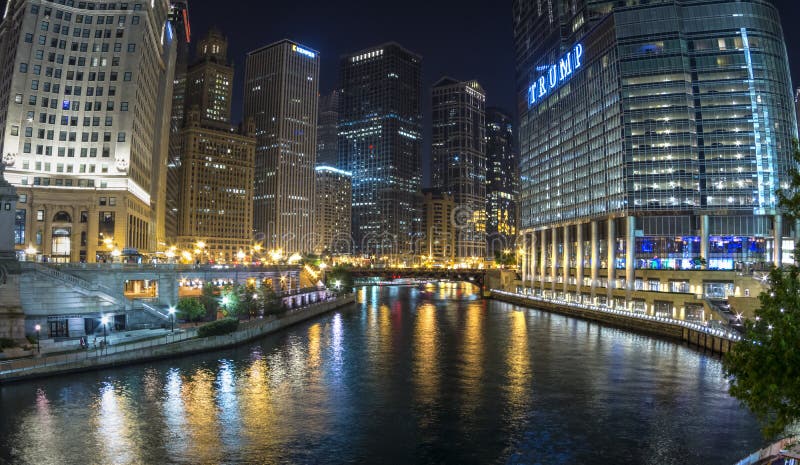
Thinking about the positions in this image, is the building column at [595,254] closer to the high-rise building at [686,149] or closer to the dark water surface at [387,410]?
the high-rise building at [686,149]

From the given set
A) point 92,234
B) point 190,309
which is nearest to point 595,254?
point 190,309

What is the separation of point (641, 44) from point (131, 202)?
119244 millimetres

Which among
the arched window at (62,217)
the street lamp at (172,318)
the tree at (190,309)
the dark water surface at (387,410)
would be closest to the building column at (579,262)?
the dark water surface at (387,410)

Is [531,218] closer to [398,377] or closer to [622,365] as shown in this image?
[622,365]

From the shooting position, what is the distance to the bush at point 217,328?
73744mm

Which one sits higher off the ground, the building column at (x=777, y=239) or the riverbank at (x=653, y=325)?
the building column at (x=777, y=239)

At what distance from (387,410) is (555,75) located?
149252 millimetres

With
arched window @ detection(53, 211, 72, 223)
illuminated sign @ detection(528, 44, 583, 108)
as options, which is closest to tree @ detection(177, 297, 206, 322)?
arched window @ detection(53, 211, 72, 223)

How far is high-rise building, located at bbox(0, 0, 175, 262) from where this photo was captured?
106 m

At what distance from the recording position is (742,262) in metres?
118

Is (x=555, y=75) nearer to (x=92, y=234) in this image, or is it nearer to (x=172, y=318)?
(x=92, y=234)

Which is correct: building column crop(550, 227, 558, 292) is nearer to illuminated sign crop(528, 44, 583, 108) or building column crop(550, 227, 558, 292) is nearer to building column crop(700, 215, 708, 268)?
illuminated sign crop(528, 44, 583, 108)

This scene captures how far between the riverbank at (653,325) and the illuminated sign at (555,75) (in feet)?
219

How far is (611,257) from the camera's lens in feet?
431
